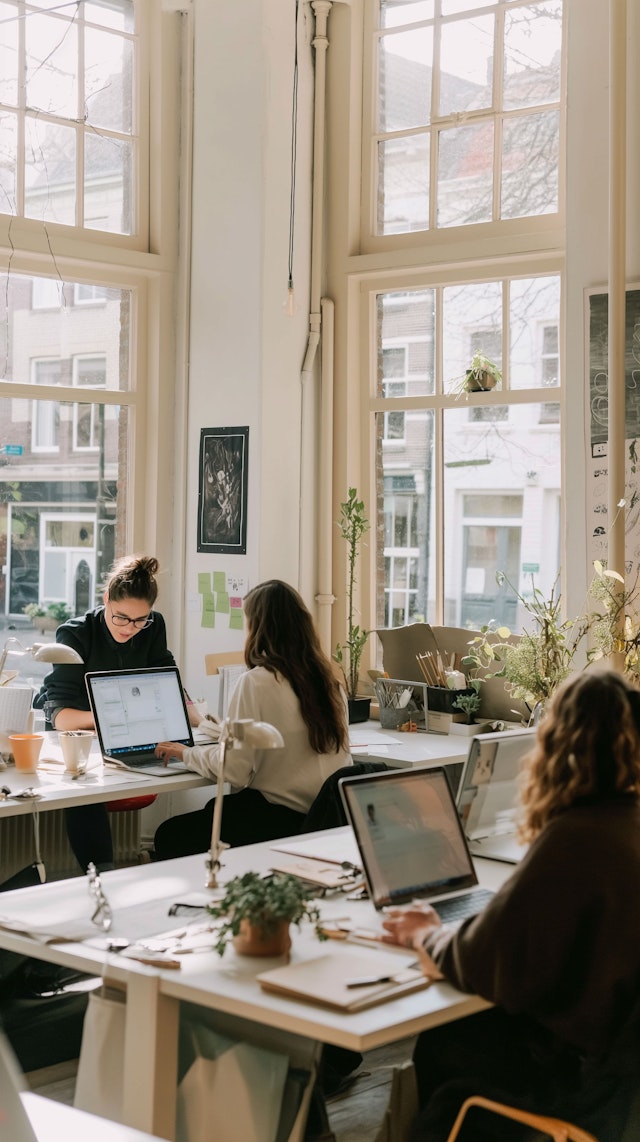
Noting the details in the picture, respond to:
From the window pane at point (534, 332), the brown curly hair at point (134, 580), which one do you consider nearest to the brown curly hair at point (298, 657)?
the brown curly hair at point (134, 580)

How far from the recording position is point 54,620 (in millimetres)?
5516

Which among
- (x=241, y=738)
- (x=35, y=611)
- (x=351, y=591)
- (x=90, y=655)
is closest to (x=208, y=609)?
(x=351, y=591)

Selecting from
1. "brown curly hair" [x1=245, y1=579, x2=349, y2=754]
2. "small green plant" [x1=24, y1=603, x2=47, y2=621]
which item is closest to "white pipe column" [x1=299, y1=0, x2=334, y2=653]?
"small green plant" [x1=24, y1=603, x2=47, y2=621]

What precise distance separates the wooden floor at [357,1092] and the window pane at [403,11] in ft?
13.9

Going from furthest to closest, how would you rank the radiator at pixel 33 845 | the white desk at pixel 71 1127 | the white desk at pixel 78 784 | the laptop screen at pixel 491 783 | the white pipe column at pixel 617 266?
the radiator at pixel 33 845 < the white pipe column at pixel 617 266 < the white desk at pixel 78 784 < the laptop screen at pixel 491 783 < the white desk at pixel 71 1127

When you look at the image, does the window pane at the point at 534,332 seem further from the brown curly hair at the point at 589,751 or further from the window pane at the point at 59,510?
→ the brown curly hair at the point at 589,751

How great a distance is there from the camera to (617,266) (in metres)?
4.52

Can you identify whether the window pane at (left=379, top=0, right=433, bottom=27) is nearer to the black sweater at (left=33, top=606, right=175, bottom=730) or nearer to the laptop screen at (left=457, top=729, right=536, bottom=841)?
the black sweater at (left=33, top=606, right=175, bottom=730)

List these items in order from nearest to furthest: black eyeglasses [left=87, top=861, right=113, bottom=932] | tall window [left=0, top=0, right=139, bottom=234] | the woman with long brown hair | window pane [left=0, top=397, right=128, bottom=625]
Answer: black eyeglasses [left=87, top=861, right=113, bottom=932]
the woman with long brown hair
tall window [left=0, top=0, right=139, bottom=234]
window pane [left=0, top=397, right=128, bottom=625]

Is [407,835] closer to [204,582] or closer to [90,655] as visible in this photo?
[90,655]

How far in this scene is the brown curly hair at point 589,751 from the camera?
2201 millimetres

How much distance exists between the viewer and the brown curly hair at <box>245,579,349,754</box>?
3.76 m

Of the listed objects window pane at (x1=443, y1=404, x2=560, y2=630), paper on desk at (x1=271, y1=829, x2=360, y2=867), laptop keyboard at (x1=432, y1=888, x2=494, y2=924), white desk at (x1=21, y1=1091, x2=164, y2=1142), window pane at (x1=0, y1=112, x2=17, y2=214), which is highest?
window pane at (x1=0, y1=112, x2=17, y2=214)

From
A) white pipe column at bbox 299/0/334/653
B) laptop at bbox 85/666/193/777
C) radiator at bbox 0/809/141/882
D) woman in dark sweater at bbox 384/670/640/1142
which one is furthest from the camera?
white pipe column at bbox 299/0/334/653
